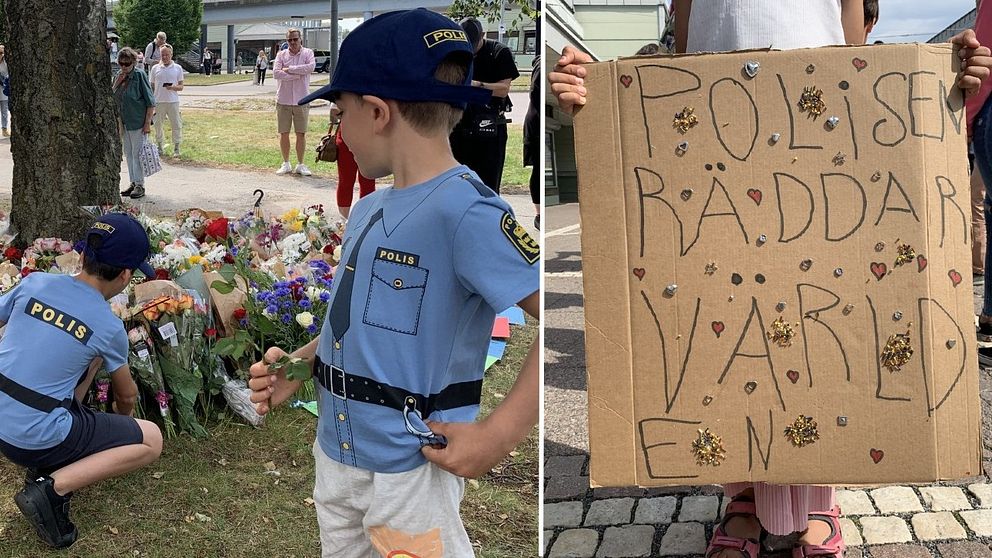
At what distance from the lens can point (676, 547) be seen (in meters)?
2.70

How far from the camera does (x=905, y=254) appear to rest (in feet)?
6.20

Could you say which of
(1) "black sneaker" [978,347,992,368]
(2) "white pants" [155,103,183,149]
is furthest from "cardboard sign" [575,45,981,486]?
(2) "white pants" [155,103,183,149]

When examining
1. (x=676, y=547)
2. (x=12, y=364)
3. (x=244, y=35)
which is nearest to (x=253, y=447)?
(x=12, y=364)

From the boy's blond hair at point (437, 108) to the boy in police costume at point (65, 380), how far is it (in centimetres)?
179

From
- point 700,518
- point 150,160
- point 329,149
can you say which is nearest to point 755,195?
point 700,518

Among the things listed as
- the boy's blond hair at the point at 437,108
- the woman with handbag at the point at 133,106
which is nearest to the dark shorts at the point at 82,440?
the boy's blond hair at the point at 437,108

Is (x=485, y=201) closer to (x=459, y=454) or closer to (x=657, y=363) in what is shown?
(x=459, y=454)

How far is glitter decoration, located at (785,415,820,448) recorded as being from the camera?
1967mm

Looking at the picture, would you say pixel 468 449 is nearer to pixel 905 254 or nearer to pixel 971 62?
pixel 905 254

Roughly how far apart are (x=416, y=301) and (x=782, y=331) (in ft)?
2.60

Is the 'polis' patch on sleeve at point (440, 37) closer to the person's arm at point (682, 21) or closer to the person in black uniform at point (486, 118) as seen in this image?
the person's arm at point (682, 21)

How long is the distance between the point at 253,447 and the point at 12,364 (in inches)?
36.3

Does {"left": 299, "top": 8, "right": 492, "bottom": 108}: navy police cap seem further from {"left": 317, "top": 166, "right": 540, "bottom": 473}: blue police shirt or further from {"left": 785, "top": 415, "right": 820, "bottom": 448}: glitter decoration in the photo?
{"left": 785, "top": 415, "right": 820, "bottom": 448}: glitter decoration

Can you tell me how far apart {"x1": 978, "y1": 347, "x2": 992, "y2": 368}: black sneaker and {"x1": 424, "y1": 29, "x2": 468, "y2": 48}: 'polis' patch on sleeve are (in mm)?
3270
